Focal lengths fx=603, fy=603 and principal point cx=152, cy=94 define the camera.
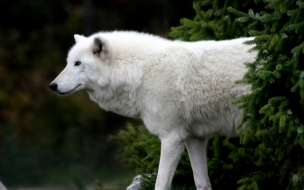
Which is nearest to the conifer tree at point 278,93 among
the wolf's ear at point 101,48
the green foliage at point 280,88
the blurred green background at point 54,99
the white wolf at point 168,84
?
the green foliage at point 280,88

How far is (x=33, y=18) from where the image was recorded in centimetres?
2162

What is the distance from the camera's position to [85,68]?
619cm

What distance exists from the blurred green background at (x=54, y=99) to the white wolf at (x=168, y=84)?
6062 millimetres

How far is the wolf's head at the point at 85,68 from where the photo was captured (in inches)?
241

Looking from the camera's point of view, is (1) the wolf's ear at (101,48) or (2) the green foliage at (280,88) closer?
(2) the green foliage at (280,88)

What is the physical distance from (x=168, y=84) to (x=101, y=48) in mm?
838

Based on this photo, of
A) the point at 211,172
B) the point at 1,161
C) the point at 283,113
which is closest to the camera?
the point at 283,113

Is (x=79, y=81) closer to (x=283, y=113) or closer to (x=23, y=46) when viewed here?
(x=283, y=113)

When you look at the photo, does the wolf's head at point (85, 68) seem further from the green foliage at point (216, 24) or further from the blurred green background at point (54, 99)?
the blurred green background at point (54, 99)

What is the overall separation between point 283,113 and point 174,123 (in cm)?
152

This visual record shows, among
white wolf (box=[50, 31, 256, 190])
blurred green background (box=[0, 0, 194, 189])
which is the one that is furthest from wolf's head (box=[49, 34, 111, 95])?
blurred green background (box=[0, 0, 194, 189])

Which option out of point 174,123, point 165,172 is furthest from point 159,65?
point 165,172

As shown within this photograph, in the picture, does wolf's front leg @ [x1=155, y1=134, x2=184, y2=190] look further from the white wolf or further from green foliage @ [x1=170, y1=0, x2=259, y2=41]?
green foliage @ [x1=170, y1=0, x2=259, y2=41]

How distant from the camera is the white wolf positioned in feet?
19.0
